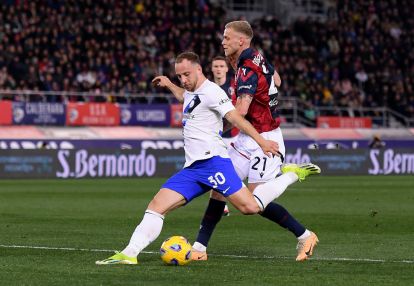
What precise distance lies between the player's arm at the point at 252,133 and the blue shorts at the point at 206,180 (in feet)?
1.58

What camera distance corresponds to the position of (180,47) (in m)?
40.8

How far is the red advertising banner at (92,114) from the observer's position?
3578 cm

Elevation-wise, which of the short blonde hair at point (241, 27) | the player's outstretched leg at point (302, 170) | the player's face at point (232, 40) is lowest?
the player's outstretched leg at point (302, 170)

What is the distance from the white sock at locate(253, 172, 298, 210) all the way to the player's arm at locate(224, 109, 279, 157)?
2.78 feet

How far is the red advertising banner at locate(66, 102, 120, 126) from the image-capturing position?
35.8 metres

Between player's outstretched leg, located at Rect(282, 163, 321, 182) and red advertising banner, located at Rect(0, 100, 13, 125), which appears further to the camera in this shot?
red advertising banner, located at Rect(0, 100, 13, 125)

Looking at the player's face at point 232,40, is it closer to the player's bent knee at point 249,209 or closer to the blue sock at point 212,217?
the blue sock at point 212,217

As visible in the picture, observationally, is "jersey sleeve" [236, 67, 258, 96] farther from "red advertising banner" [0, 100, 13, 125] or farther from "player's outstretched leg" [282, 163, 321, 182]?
"red advertising banner" [0, 100, 13, 125]

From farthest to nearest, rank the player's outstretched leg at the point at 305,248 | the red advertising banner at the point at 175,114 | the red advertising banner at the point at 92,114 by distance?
Answer: the red advertising banner at the point at 175,114
the red advertising banner at the point at 92,114
the player's outstretched leg at the point at 305,248

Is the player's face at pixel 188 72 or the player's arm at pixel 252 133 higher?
the player's face at pixel 188 72

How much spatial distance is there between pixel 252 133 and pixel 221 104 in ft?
1.86

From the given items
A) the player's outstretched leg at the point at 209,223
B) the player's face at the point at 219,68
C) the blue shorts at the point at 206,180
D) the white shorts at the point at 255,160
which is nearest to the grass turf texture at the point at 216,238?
the player's outstretched leg at the point at 209,223

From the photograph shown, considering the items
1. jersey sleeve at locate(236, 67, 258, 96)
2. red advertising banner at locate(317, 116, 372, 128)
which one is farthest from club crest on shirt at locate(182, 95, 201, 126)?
red advertising banner at locate(317, 116, 372, 128)

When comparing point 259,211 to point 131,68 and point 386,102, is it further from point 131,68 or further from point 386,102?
point 386,102
